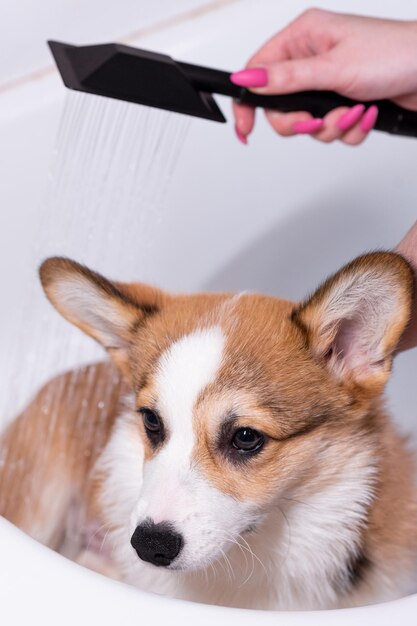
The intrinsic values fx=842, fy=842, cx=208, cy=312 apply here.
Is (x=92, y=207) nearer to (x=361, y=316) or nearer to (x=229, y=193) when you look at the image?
(x=229, y=193)

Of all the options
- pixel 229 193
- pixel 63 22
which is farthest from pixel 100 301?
pixel 63 22

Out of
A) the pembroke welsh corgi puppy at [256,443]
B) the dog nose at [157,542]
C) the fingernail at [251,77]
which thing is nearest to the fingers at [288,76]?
the fingernail at [251,77]

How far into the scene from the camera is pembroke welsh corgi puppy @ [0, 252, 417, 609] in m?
1.09

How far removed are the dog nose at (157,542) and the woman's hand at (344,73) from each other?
0.72 m

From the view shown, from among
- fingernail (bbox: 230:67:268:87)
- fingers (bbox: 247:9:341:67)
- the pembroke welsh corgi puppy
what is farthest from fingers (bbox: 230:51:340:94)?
the pembroke welsh corgi puppy

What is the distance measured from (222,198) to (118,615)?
1.35 metres

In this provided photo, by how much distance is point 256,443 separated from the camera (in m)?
1.13

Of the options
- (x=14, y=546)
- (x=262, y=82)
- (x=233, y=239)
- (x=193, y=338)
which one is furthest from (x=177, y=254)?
(x=14, y=546)

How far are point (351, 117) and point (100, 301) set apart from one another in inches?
21.5

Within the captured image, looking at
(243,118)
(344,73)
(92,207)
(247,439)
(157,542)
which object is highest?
(344,73)

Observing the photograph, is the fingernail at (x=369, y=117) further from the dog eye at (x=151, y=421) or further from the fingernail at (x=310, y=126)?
the dog eye at (x=151, y=421)

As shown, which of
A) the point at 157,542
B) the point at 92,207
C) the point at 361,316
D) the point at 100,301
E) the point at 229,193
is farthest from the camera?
the point at 229,193

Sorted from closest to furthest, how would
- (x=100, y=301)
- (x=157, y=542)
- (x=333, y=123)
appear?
(x=157, y=542) < (x=100, y=301) < (x=333, y=123)

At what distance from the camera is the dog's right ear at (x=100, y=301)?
122 centimetres
